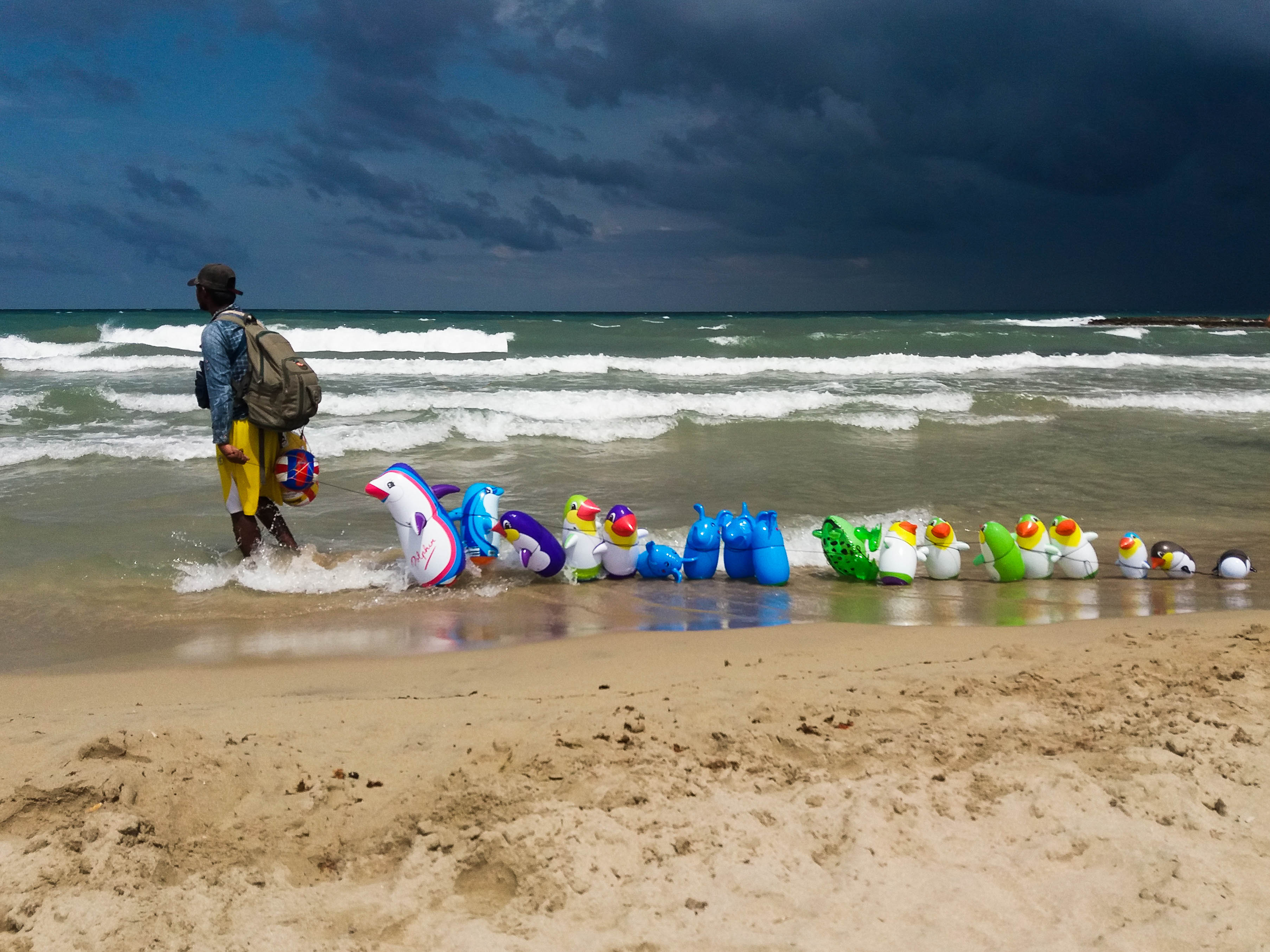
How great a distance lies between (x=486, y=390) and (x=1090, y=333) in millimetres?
34900

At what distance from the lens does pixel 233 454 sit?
544 centimetres

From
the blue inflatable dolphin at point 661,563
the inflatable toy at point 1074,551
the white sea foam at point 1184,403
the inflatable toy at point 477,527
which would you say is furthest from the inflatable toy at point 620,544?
the white sea foam at point 1184,403

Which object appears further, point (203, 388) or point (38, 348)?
point (38, 348)

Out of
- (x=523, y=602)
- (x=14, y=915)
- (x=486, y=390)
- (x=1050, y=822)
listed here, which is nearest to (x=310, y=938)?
(x=14, y=915)

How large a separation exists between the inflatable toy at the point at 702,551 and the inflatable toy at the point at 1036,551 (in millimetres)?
2141

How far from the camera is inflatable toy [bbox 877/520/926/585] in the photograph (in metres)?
6.00

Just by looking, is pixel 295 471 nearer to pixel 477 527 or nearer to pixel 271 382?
pixel 271 382

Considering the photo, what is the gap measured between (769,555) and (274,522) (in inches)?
132

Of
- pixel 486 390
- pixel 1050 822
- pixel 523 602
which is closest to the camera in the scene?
pixel 1050 822

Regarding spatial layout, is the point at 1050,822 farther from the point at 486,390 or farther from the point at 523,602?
the point at 486,390

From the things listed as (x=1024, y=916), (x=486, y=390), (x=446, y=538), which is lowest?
(x=1024, y=916)

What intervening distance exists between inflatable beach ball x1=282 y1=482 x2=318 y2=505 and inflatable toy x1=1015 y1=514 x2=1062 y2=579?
4870 mm

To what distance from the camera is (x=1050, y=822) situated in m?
2.69

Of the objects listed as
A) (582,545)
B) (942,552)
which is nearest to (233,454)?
(582,545)
